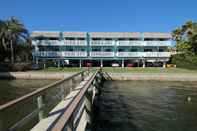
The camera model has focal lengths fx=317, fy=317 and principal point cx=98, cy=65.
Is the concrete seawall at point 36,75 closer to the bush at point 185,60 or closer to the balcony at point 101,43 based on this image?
the bush at point 185,60

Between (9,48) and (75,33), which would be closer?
(9,48)

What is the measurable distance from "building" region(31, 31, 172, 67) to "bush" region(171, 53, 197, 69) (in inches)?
226

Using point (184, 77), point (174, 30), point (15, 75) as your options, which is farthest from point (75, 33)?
point (184, 77)

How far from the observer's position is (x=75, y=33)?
3002 inches

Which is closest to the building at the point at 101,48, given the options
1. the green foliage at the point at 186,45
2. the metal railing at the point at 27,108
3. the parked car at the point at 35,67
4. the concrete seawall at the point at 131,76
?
the green foliage at the point at 186,45

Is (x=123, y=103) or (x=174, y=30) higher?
(x=174, y=30)

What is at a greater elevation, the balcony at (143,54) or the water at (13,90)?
the balcony at (143,54)

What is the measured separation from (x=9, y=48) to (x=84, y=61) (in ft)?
61.0

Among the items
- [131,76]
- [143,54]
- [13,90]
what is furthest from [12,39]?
[13,90]

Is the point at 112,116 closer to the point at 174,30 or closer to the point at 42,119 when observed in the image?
the point at 42,119

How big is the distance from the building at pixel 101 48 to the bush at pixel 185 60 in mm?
5737

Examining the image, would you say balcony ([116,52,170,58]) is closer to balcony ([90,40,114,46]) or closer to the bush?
the bush

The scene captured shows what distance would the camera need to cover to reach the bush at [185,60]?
2307 inches

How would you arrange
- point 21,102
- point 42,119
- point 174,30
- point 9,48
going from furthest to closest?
point 174,30 → point 9,48 → point 42,119 → point 21,102
